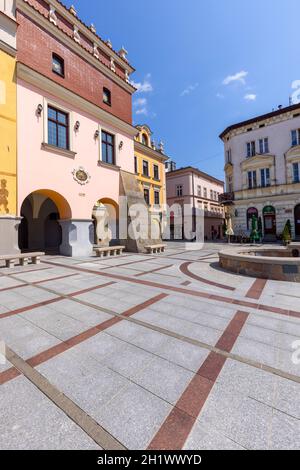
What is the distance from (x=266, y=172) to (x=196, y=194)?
1318cm

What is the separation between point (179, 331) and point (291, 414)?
1963mm

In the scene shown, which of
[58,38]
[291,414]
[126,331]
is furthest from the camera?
[58,38]

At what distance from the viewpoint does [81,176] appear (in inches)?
564

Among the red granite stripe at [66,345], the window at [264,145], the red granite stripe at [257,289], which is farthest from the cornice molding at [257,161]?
the red granite stripe at [66,345]

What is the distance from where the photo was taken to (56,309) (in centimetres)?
490

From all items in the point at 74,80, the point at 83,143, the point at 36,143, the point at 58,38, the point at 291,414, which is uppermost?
the point at 58,38

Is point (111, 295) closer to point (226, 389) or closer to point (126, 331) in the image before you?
point (126, 331)

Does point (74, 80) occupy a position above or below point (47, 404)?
above

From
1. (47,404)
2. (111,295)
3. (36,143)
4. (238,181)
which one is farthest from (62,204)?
(238,181)

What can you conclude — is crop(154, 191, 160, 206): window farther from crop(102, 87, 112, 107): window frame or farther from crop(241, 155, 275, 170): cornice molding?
crop(102, 87, 112, 107): window frame

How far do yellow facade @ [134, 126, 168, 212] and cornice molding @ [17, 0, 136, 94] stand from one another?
288 inches

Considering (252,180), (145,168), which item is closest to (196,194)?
(252,180)

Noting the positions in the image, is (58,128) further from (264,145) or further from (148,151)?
(264,145)

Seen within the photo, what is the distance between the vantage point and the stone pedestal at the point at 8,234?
10.4 metres
